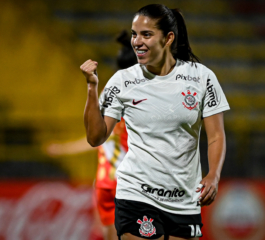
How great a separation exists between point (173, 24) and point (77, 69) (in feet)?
22.1

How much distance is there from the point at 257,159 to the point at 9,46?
16.5 ft

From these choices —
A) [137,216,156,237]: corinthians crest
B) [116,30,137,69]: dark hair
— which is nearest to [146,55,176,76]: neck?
[137,216,156,237]: corinthians crest

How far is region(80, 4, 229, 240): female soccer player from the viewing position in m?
2.39

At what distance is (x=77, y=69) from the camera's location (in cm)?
913

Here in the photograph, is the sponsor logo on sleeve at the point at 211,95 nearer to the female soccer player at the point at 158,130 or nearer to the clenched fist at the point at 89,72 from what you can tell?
the female soccer player at the point at 158,130

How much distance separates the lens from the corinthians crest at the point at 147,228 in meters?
2.38

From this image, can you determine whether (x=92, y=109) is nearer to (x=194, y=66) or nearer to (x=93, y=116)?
(x=93, y=116)

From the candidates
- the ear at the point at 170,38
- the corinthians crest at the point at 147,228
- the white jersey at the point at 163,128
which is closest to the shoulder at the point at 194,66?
the white jersey at the point at 163,128

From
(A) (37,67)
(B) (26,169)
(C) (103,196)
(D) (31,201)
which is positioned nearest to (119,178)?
(C) (103,196)

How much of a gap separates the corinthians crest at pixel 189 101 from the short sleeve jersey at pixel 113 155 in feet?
3.66

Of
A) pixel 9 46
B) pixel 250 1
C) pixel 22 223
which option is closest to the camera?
pixel 22 223

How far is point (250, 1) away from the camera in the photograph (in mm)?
9922

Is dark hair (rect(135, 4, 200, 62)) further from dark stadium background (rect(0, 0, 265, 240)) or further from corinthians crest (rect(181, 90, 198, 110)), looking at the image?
dark stadium background (rect(0, 0, 265, 240))

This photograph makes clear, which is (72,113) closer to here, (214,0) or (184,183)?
(214,0)
